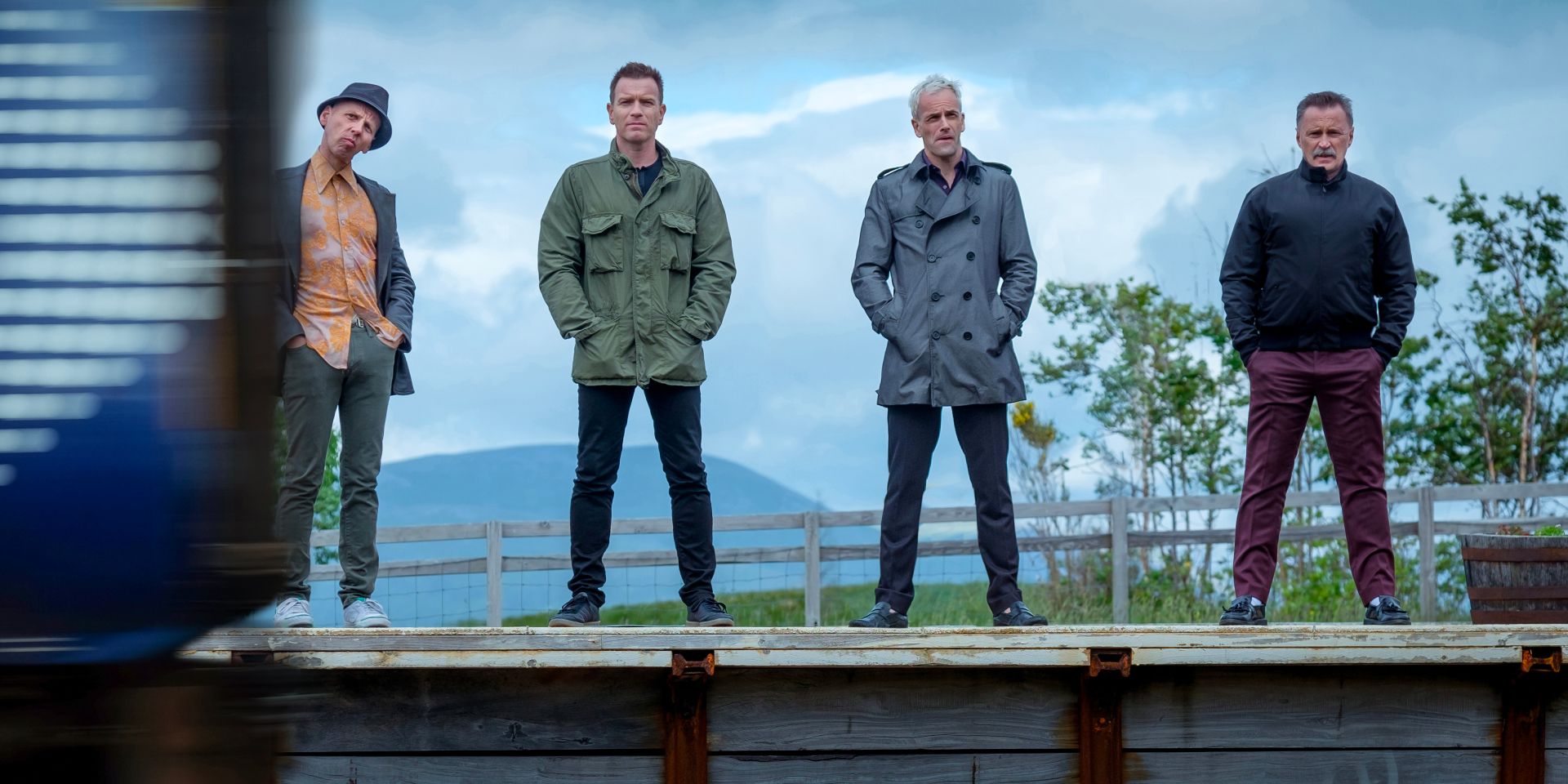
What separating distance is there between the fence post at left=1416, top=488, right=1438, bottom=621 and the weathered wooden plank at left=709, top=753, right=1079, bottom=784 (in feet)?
29.4

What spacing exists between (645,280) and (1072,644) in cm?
201

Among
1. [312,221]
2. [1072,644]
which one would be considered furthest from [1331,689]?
[312,221]

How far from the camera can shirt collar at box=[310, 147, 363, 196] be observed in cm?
503

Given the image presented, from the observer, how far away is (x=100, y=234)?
1.06 metres

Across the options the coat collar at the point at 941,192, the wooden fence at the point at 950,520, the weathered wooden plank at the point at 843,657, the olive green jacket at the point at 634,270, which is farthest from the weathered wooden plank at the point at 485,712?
the wooden fence at the point at 950,520

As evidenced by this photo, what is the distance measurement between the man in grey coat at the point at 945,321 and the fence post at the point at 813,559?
6955 mm

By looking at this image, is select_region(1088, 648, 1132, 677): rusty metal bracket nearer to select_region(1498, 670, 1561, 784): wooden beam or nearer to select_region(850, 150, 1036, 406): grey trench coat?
select_region(850, 150, 1036, 406): grey trench coat

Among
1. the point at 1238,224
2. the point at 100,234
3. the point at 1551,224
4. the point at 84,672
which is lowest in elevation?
the point at 84,672

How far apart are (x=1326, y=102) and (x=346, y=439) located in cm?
389

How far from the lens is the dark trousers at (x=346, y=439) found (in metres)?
4.89

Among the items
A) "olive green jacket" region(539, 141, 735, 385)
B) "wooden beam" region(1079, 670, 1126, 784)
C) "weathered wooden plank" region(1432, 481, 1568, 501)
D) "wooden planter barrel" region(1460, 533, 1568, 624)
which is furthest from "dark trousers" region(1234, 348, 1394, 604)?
"weathered wooden plank" region(1432, 481, 1568, 501)

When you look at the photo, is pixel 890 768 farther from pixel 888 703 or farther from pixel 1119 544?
pixel 1119 544

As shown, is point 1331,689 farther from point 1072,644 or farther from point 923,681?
point 923,681

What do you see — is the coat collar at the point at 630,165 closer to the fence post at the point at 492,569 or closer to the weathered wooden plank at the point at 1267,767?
the weathered wooden plank at the point at 1267,767
